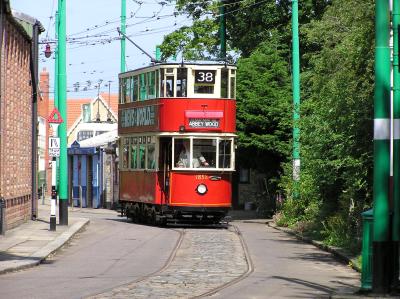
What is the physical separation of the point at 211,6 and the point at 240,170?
376 inches

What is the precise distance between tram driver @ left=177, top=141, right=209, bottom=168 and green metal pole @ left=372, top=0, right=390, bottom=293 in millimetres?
18302

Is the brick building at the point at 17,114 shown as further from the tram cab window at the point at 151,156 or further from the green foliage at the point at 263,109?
the green foliage at the point at 263,109

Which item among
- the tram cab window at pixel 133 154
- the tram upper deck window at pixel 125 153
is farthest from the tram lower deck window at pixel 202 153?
the tram upper deck window at pixel 125 153

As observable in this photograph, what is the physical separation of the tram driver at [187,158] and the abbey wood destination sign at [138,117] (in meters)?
1.66

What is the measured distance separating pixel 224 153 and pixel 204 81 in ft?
8.22

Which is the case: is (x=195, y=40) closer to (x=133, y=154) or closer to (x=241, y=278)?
(x=133, y=154)

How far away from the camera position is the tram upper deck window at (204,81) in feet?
104

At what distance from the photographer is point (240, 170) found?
165 feet

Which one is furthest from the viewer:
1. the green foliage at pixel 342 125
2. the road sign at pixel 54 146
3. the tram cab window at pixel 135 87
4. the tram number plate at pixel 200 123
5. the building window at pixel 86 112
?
the building window at pixel 86 112

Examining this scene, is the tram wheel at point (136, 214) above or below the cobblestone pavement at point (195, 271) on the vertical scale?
above

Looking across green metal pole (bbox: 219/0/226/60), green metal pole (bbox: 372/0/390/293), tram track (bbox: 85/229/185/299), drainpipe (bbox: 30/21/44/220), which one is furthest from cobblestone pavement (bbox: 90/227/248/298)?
green metal pole (bbox: 219/0/226/60)

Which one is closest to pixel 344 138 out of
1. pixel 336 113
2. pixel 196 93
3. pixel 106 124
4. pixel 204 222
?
pixel 336 113

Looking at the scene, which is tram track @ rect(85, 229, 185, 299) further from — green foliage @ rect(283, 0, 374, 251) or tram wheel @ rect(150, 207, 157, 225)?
tram wheel @ rect(150, 207, 157, 225)

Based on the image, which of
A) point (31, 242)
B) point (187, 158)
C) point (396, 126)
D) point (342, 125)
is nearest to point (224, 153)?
point (187, 158)
